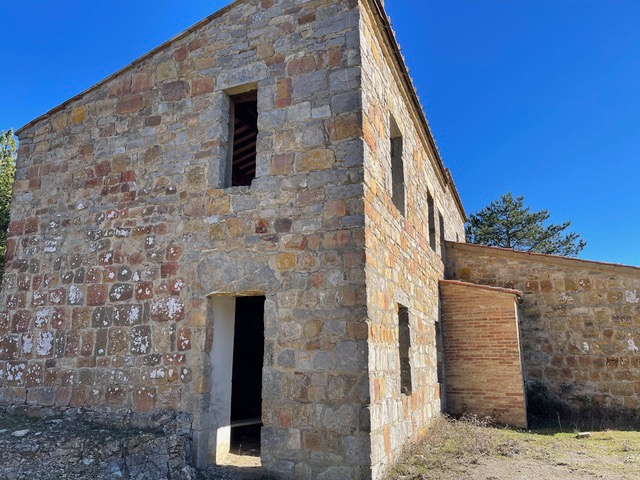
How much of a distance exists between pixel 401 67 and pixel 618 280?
6.20m

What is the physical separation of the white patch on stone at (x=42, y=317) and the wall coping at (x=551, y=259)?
8.25 m

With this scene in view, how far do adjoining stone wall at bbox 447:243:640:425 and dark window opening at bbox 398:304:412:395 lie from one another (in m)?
4.34

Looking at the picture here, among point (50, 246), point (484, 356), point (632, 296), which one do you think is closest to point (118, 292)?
point (50, 246)

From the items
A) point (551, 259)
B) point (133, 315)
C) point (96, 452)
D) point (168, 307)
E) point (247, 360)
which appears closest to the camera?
point (96, 452)

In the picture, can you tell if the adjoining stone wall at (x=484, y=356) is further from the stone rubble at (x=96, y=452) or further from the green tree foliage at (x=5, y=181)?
the green tree foliage at (x=5, y=181)

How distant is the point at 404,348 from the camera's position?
6762 mm

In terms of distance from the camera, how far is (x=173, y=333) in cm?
542

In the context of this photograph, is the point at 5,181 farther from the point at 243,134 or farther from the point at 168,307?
the point at 168,307

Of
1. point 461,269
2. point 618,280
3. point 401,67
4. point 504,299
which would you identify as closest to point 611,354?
point 618,280

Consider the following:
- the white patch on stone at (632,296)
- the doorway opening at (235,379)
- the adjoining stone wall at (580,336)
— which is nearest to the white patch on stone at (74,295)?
the doorway opening at (235,379)

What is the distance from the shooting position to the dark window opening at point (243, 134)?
623 centimetres

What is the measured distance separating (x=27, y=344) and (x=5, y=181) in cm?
1064

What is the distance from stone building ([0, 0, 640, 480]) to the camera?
4.79 m

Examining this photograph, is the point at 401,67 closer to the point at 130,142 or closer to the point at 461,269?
the point at 130,142
